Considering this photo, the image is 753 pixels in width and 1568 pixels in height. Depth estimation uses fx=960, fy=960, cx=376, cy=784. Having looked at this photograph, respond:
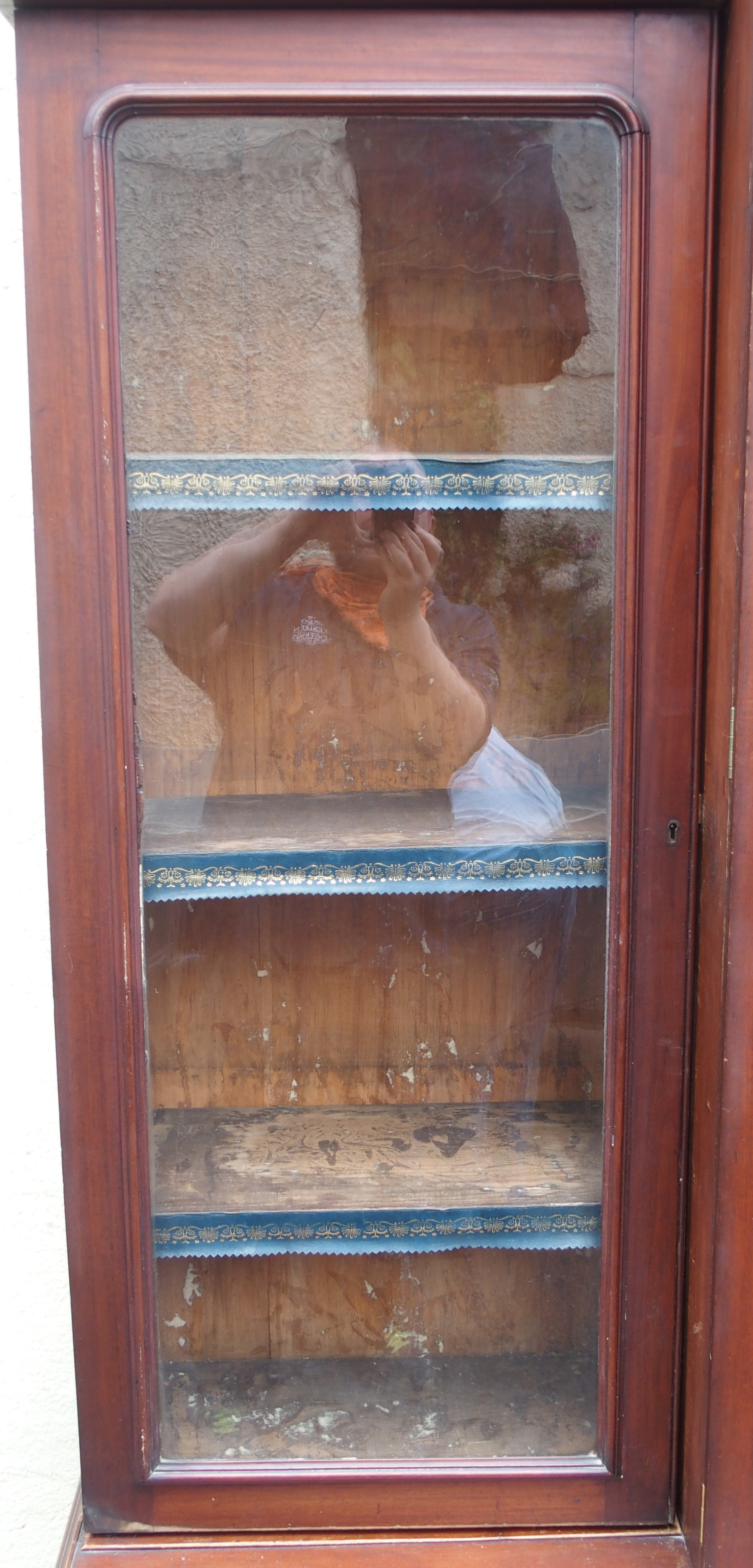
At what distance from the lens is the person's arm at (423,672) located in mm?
910

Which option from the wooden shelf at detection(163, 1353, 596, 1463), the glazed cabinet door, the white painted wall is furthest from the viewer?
the white painted wall

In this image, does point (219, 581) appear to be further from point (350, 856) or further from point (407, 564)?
point (350, 856)

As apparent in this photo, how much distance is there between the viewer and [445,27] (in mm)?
720

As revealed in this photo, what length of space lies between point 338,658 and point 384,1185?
504 mm

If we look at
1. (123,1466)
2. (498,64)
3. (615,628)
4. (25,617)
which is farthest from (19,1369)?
(498,64)

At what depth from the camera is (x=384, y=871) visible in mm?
847

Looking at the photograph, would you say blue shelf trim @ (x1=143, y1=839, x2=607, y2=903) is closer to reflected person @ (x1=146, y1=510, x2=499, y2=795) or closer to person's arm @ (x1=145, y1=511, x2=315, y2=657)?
reflected person @ (x1=146, y1=510, x2=499, y2=795)

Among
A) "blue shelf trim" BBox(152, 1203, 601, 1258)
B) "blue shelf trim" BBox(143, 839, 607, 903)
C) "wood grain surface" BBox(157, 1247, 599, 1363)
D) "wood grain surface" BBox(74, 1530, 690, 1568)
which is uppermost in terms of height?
"blue shelf trim" BBox(143, 839, 607, 903)

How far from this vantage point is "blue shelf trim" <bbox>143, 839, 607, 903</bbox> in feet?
2.71

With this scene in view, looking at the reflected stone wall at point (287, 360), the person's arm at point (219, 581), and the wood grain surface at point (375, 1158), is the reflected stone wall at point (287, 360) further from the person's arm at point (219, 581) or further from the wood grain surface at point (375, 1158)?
the wood grain surface at point (375, 1158)

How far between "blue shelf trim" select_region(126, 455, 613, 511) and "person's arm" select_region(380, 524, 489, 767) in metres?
0.07

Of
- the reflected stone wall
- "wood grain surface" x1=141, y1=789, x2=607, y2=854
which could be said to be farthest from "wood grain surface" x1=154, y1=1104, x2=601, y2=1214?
the reflected stone wall

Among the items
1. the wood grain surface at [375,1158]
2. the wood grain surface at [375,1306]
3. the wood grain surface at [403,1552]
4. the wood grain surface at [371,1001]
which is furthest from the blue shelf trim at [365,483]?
the wood grain surface at [403,1552]

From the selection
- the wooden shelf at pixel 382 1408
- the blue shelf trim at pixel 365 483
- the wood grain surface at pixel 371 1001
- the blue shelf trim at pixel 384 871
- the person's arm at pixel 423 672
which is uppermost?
the blue shelf trim at pixel 365 483
